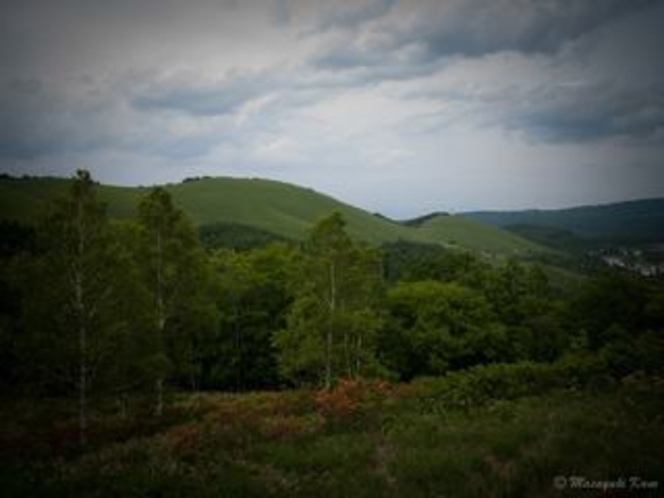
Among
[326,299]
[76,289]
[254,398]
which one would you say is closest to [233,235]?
[326,299]

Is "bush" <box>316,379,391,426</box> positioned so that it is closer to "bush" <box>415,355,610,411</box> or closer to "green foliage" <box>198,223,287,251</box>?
"bush" <box>415,355,610,411</box>

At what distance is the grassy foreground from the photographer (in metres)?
10.5

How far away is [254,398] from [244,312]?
20524mm

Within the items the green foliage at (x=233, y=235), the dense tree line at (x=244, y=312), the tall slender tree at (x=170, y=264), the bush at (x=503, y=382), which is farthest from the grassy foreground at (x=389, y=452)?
the green foliage at (x=233, y=235)

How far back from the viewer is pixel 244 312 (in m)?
49.5

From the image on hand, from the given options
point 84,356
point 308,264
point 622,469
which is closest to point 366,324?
point 308,264

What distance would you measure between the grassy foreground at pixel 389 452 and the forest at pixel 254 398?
0.06 metres

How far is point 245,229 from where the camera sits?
19312cm

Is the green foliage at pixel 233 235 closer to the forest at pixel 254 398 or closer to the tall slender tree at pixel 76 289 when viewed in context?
the forest at pixel 254 398

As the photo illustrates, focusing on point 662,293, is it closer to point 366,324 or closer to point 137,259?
point 366,324

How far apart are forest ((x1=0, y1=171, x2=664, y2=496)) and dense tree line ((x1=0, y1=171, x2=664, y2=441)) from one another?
115 millimetres

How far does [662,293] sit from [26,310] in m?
50.2

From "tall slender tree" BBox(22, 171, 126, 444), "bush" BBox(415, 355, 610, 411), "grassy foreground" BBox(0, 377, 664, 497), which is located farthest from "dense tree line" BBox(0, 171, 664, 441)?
"grassy foreground" BBox(0, 377, 664, 497)

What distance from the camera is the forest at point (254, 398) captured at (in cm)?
1134
